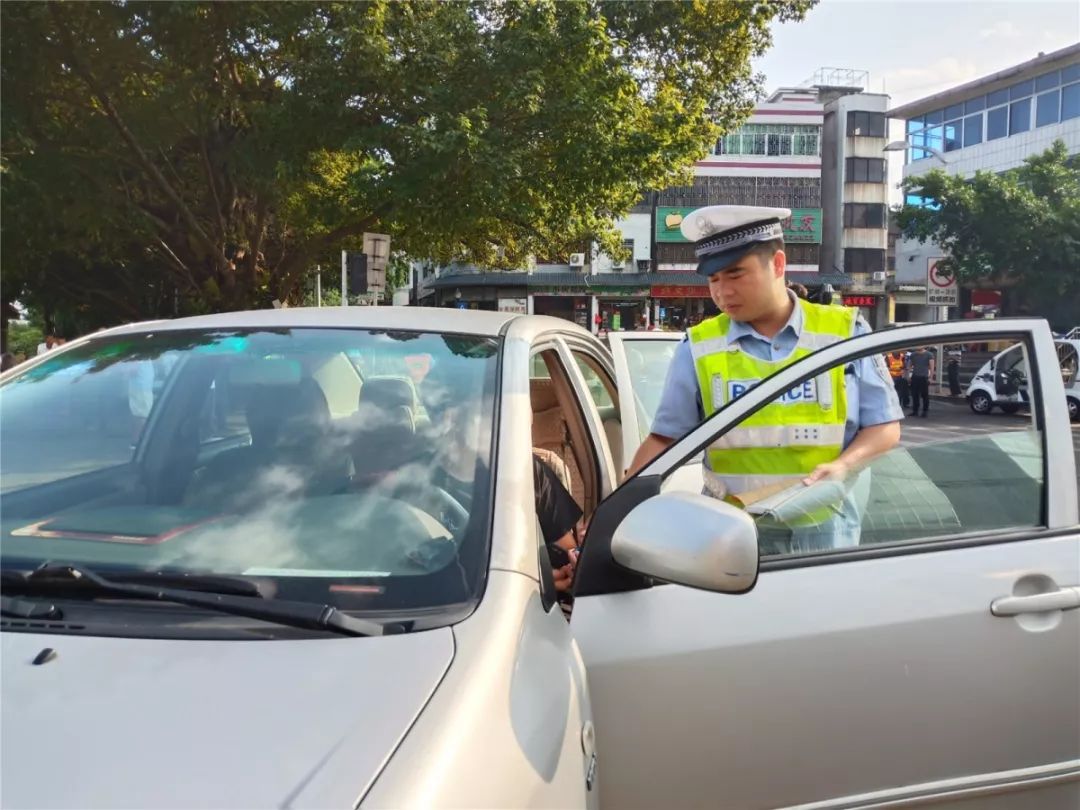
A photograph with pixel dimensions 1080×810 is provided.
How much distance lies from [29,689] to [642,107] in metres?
14.1

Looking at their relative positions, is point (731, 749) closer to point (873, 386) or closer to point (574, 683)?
point (574, 683)

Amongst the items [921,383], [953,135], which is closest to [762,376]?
[921,383]

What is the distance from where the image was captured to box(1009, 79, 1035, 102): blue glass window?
3809cm

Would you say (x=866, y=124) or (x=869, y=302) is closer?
(x=866, y=124)

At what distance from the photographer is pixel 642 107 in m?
14.2

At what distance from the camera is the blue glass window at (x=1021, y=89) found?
38.1 m

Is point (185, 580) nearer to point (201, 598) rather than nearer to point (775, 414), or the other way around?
point (201, 598)

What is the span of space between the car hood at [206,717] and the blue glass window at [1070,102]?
42.1 meters

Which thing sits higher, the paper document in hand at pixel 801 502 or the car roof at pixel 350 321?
the car roof at pixel 350 321

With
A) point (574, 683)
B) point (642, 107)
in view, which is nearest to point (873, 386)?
point (574, 683)

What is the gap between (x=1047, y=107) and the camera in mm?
37438

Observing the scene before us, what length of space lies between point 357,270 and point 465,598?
40.2 ft

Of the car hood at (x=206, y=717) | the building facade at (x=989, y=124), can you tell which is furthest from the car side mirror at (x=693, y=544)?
the building facade at (x=989, y=124)

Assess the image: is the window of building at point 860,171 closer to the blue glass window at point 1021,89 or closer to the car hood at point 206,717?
the blue glass window at point 1021,89
